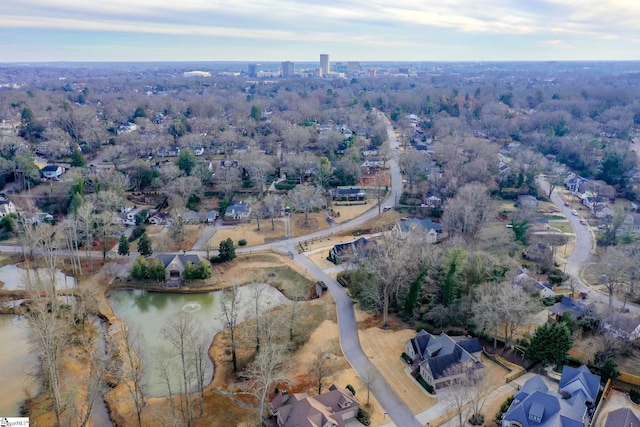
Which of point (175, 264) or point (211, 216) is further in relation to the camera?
point (211, 216)

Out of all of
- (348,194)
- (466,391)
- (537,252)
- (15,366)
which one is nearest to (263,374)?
(466,391)

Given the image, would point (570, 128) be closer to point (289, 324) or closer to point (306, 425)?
point (289, 324)

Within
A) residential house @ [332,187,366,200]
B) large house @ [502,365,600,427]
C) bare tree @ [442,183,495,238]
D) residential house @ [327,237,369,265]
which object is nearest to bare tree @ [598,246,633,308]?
large house @ [502,365,600,427]

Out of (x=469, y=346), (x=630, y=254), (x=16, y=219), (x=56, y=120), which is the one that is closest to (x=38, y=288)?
(x=16, y=219)

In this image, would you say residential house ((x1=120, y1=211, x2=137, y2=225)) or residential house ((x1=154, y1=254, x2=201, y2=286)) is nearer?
residential house ((x1=154, y1=254, x2=201, y2=286))

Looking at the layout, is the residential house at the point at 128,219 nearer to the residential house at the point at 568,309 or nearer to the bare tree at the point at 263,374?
the bare tree at the point at 263,374

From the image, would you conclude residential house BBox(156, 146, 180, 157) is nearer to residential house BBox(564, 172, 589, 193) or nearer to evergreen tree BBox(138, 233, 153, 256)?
evergreen tree BBox(138, 233, 153, 256)

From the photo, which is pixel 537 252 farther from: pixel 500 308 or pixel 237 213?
pixel 237 213
